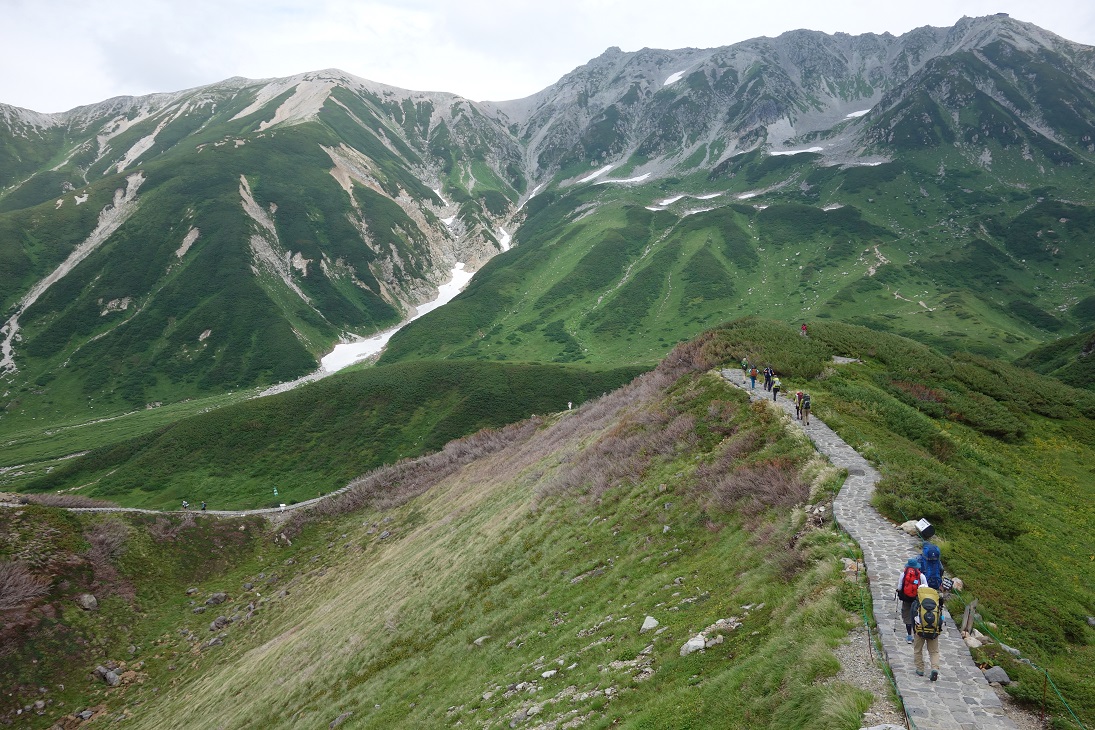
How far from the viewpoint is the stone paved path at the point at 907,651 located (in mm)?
8430

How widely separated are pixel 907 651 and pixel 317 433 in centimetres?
8866

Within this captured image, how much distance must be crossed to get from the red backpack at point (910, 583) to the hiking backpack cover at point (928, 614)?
0.64 m

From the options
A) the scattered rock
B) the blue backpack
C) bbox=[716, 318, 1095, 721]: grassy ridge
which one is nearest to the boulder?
the blue backpack

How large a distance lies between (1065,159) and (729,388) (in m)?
254

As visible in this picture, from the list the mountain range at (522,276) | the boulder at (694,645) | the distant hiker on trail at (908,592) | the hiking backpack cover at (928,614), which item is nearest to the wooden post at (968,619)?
the distant hiker on trail at (908,592)

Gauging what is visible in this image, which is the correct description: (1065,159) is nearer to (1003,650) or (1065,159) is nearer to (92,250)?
(1003,650)

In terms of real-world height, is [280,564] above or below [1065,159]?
below

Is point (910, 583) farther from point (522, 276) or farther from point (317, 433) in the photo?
point (522, 276)

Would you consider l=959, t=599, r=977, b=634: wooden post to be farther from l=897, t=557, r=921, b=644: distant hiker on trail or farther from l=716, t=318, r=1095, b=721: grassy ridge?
l=897, t=557, r=921, b=644: distant hiker on trail

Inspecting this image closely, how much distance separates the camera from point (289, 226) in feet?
606

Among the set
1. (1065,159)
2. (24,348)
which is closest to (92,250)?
(24,348)

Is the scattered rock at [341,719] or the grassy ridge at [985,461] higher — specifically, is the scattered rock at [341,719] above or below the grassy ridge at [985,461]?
below

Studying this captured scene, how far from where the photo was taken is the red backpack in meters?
9.98

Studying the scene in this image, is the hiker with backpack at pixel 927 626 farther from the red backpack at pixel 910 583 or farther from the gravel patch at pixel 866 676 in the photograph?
the gravel patch at pixel 866 676
